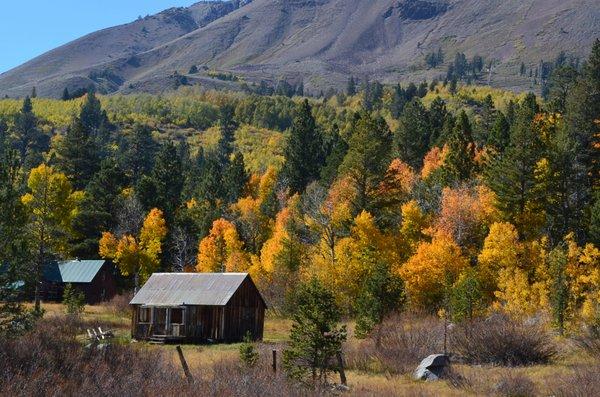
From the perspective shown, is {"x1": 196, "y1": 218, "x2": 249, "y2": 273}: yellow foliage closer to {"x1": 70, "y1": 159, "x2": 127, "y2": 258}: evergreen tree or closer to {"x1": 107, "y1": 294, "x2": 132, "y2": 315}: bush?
{"x1": 70, "y1": 159, "x2": 127, "y2": 258}: evergreen tree

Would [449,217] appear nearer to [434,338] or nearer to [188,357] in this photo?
[434,338]

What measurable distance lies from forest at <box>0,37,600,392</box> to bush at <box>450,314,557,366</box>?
335cm

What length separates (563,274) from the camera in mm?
42188

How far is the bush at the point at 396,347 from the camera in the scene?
95.3 feet

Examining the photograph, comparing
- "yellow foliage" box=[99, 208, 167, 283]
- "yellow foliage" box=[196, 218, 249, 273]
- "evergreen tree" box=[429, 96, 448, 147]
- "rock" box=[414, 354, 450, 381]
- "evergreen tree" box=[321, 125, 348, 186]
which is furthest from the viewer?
"evergreen tree" box=[429, 96, 448, 147]

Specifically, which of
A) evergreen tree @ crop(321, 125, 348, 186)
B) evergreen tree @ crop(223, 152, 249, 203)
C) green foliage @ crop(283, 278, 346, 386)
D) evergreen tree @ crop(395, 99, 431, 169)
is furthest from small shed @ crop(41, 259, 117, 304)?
green foliage @ crop(283, 278, 346, 386)

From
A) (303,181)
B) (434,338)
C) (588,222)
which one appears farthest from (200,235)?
(434,338)

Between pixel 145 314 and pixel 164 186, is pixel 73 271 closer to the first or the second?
pixel 164 186

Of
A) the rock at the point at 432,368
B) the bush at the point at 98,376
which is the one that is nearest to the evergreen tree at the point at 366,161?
the rock at the point at 432,368

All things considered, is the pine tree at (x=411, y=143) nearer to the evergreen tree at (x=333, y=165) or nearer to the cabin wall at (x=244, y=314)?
the evergreen tree at (x=333, y=165)

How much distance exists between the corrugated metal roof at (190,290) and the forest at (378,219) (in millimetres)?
6810

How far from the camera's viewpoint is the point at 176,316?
144ft

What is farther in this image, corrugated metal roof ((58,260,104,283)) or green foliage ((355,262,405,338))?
corrugated metal roof ((58,260,104,283))

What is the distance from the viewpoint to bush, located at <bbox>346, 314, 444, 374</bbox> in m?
29.1
